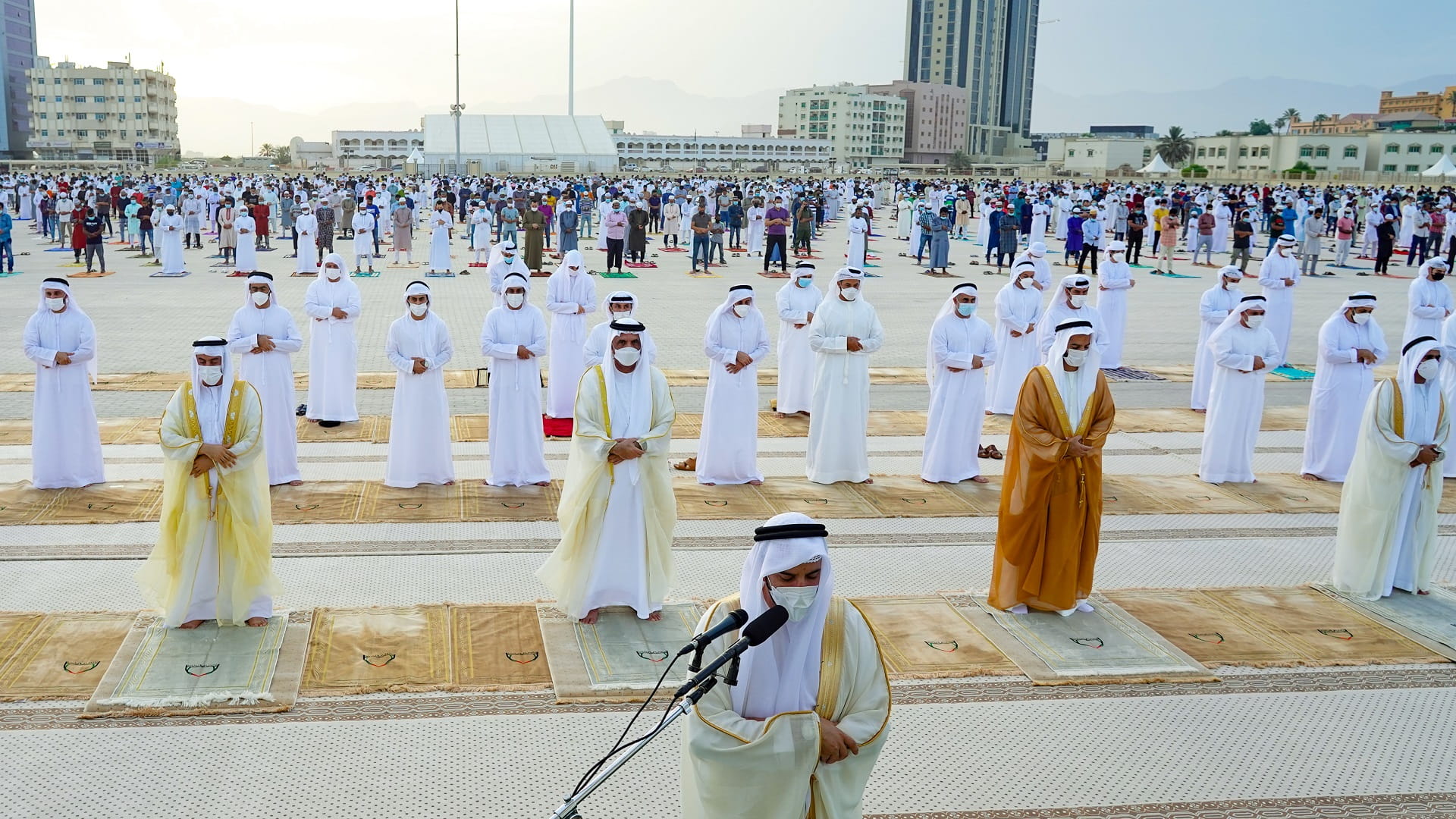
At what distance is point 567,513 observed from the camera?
6164 millimetres

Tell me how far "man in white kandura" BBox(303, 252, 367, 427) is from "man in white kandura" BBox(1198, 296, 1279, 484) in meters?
7.27

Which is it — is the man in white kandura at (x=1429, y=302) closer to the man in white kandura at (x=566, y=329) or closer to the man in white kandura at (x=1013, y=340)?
the man in white kandura at (x=1013, y=340)

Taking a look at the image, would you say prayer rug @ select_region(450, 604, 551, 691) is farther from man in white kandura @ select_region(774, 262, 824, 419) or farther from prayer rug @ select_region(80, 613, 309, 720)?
man in white kandura @ select_region(774, 262, 824, 419)

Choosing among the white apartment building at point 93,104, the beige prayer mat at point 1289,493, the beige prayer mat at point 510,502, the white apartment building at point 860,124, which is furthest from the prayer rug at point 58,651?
the white apartment building at point 860,124

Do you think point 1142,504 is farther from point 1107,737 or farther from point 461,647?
point 461,647

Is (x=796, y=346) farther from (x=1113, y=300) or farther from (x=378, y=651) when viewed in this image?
(x=378, y=651)

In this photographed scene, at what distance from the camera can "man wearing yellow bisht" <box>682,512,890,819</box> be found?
3184 mm

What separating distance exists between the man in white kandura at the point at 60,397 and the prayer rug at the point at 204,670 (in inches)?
116

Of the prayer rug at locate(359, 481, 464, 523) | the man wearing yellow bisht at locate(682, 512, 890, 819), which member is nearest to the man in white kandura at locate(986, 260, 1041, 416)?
the prayer rug at locate(359, 481, 464, 523)

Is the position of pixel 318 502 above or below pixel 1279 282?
below

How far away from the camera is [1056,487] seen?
248 inches

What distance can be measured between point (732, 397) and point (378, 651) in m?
3.79

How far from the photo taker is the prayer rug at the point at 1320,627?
6.00m

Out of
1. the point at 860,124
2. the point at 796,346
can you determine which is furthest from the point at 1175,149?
the point at 796,346
